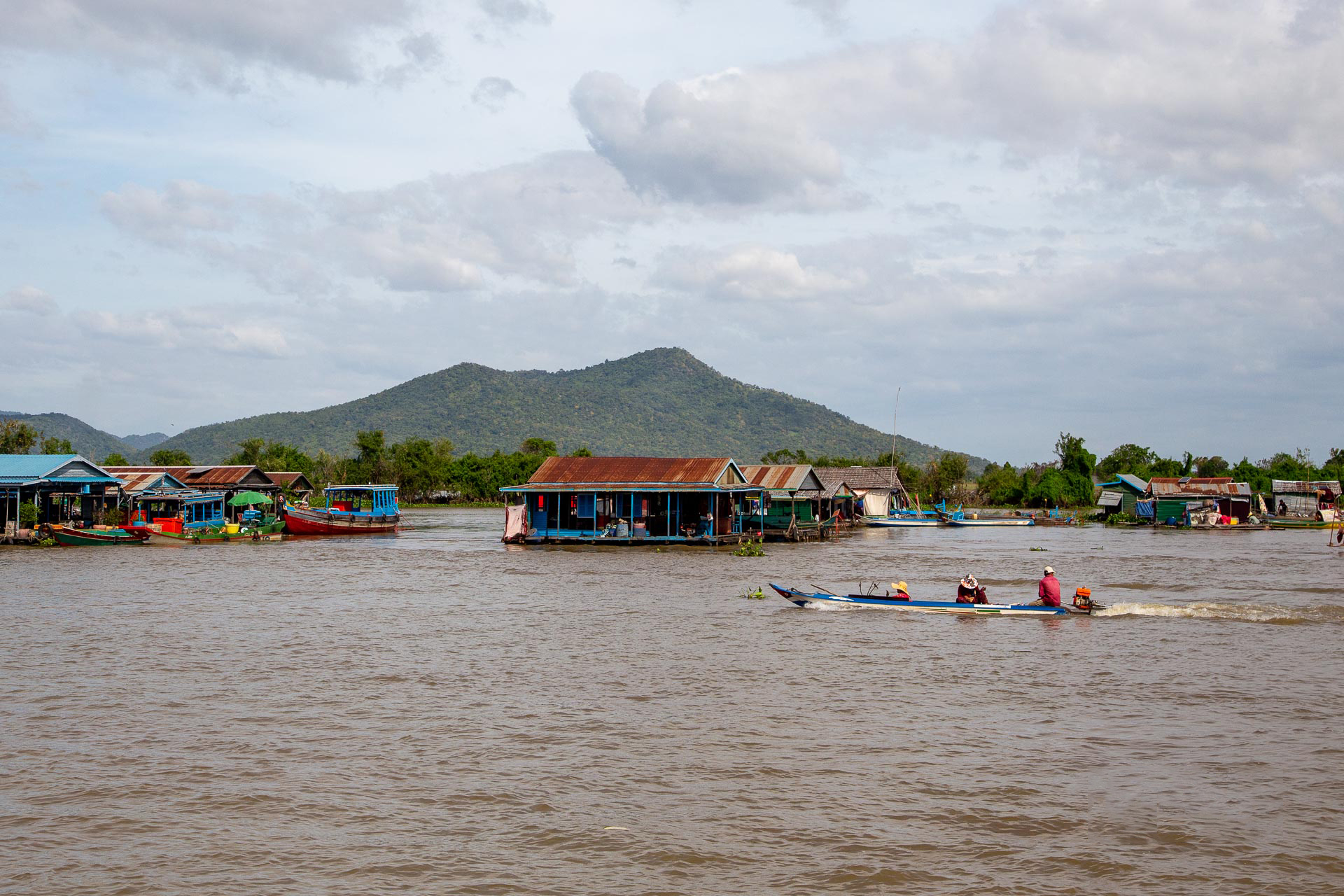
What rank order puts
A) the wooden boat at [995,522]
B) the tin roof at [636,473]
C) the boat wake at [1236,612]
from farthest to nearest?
1. the wooden boat at [995,522]
2. the tin roof at [636,473]
3. the boat wake at [1236,612]

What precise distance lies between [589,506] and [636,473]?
7.42ft

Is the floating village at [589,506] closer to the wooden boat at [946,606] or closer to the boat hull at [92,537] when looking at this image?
the boat hull at [92,537]

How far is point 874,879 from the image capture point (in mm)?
7930

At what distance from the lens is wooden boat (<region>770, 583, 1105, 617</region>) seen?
21.5 meters

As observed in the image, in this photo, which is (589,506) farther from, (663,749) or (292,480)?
(292,480)

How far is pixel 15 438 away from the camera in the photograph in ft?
221

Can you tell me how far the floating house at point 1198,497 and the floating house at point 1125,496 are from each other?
4.08m

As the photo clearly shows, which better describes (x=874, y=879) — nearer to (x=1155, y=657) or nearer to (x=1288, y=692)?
(x=1288, y=692)

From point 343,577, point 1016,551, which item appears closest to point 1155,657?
point 343,577

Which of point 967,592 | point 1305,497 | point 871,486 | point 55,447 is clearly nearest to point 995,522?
point 871,486

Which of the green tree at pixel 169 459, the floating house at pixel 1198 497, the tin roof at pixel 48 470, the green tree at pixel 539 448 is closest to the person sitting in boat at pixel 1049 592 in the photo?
the tin roof at pixel 48 470

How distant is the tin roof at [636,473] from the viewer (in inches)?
1581

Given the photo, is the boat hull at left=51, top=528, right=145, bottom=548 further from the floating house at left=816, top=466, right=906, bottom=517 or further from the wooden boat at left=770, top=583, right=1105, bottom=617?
the floating house at left=816, top=466, right=906, bottom=517

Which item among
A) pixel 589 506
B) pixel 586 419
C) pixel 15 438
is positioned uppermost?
pixel 586 419
